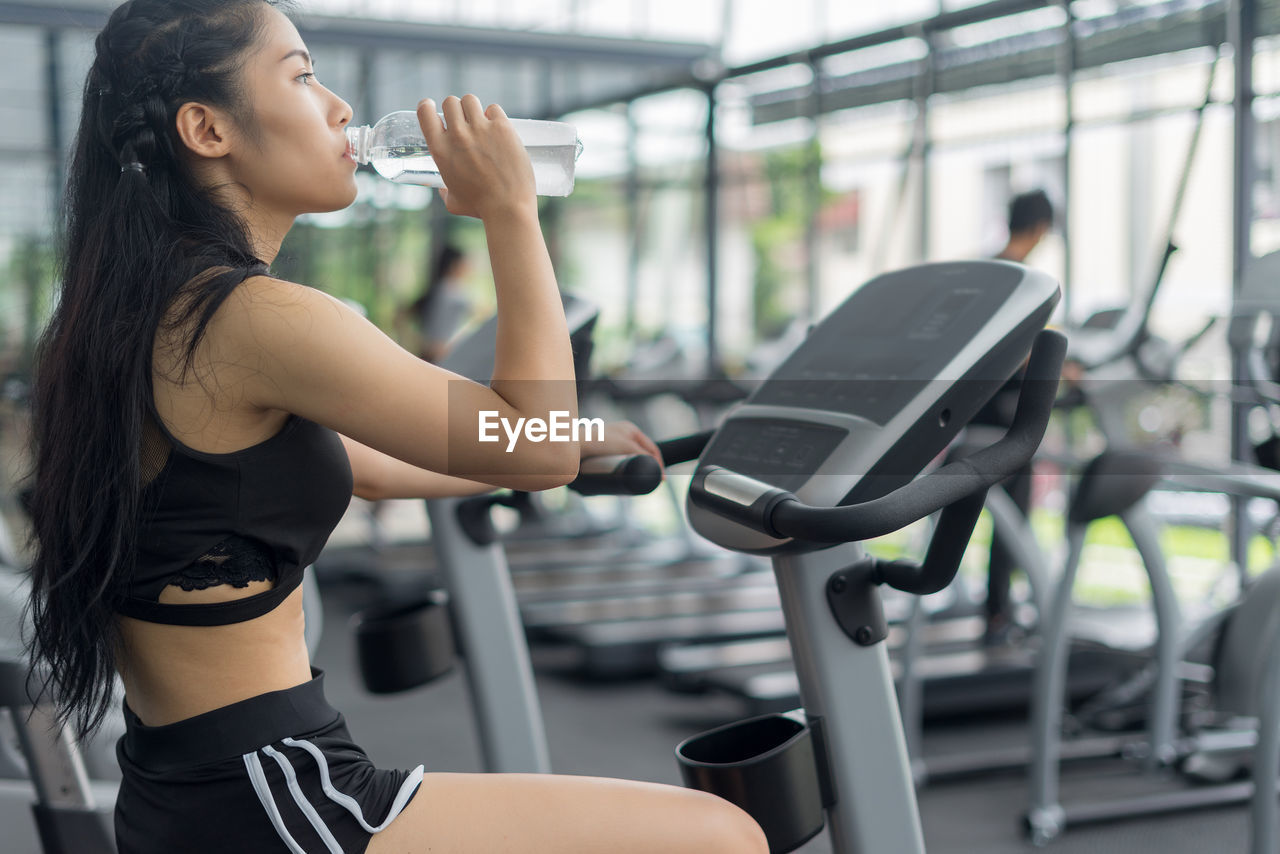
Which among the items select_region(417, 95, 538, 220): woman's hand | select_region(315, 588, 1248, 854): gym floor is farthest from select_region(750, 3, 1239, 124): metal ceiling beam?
select_region(417, 95, 538, 220): woman's hand

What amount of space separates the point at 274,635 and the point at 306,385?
23 cm

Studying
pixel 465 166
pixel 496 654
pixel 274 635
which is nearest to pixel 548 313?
pixel 465 166

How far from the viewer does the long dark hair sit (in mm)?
1011

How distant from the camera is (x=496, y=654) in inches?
80.4

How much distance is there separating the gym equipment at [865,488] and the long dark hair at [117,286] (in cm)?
51

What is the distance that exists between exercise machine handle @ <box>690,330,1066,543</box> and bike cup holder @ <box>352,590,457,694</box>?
2.89 ft

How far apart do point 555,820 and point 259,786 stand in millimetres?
240

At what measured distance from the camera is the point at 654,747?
3.62 m

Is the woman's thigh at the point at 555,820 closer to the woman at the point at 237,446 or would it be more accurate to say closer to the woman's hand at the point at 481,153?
the woman at the point at 237,446

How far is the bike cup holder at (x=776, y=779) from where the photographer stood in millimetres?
1139

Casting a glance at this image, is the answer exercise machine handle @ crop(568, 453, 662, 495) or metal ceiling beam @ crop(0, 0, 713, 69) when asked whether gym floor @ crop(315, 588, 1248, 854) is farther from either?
metal ceiling beam @ crop(0, 0, 713, 69)

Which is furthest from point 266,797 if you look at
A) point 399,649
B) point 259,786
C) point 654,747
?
point 654,747

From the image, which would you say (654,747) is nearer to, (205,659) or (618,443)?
(618,443)

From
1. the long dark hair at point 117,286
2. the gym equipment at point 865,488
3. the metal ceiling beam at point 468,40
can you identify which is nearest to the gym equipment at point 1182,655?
the gym equipment at point 865,488
